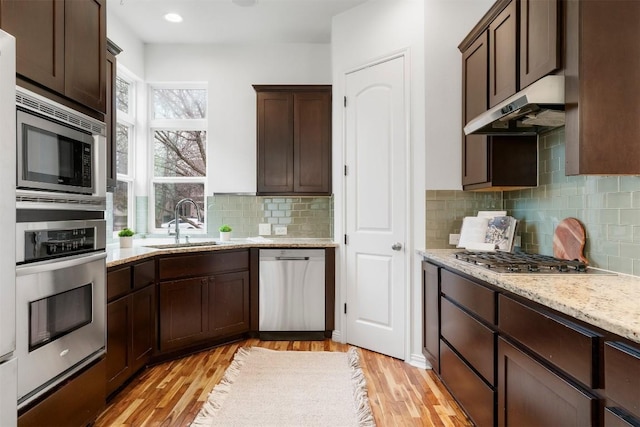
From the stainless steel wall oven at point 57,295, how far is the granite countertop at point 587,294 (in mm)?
1854

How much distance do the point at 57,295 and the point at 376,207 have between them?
2.27 meters

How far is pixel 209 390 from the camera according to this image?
257 centimetres

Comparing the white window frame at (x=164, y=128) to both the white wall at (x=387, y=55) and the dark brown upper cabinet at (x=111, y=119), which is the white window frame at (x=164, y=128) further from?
the white wall at (x=387, y=55)

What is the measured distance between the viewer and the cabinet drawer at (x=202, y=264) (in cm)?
303

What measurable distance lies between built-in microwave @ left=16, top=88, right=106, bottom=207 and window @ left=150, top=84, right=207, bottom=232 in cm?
240

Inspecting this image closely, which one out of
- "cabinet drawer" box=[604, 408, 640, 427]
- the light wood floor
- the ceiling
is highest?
the ceiling

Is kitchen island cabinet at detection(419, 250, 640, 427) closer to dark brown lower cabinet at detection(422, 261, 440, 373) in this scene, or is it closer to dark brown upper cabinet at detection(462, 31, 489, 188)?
dark brown lower cabinet at detection(422, 261, 440, 373)

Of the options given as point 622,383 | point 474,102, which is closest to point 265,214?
point 474,102

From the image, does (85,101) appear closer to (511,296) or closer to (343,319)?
(511,296)

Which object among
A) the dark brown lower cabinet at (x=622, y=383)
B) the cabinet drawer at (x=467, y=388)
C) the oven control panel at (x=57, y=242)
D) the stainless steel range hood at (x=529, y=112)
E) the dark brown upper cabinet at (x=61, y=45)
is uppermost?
the dark brown upper cabinet at (x=61, y=45)

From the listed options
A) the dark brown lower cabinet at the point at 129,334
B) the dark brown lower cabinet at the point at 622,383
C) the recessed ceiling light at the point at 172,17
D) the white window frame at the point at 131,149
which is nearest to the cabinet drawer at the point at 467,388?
the dark brown lower cabinet at the point at 622,383

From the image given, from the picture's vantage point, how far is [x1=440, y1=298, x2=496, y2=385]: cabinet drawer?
1.80 metres

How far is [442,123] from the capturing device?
116 inches

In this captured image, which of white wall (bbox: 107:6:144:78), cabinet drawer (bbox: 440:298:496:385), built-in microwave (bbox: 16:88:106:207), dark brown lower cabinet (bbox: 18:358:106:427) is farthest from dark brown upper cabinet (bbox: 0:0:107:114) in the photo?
cabinet drawer (bbox: 440:298:496:385)
